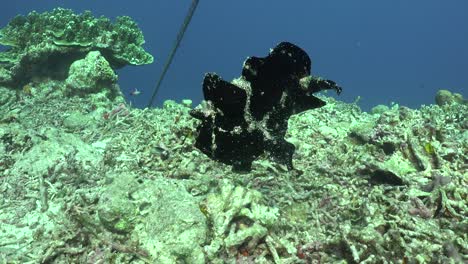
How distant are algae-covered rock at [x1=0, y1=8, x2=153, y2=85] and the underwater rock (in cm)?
857

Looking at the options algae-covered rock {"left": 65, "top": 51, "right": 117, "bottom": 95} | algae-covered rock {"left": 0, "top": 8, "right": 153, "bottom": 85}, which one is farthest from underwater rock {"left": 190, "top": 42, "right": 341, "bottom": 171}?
algae-covered rock {"left": 0, "top": 8, "right": 153, "bottom": 85}

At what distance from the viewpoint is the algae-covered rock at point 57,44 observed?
11156mm

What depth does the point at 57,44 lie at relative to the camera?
11000 mm

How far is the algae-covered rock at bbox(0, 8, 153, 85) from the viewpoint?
1116 centimetres

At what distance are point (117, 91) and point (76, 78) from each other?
52.1 inches

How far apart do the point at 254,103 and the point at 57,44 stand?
8.89 metres

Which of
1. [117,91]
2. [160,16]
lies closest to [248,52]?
[160,16]

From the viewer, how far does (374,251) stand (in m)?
3.51

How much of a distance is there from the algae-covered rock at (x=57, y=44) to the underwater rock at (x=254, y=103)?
28.1ft

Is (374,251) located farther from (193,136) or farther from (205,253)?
(193,136)

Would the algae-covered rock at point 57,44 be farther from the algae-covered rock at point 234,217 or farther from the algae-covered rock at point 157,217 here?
the algae-covered rock at point 234,217

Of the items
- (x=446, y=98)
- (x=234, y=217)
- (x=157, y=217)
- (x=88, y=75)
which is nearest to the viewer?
(x=234, y=217)

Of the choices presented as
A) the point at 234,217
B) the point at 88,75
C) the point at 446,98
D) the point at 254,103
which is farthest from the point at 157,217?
the point at 446,98

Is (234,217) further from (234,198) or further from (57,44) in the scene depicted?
(57,44)
